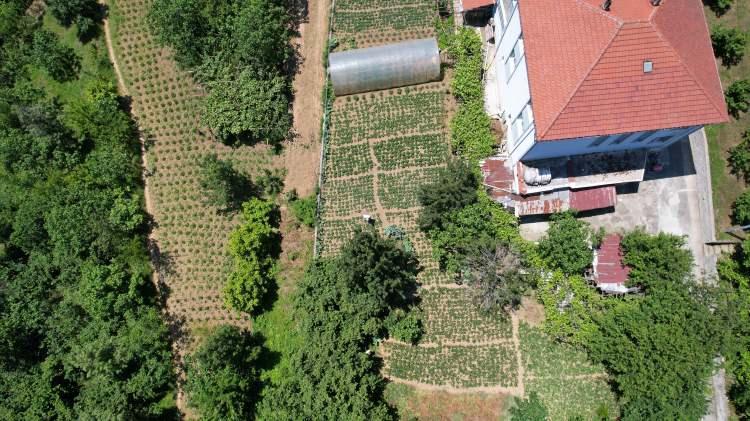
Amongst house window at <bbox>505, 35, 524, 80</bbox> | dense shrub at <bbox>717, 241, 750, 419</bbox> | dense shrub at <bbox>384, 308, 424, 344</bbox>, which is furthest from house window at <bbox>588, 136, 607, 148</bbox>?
dense shrub at <bbox>384, 308, 424, 344</bbox>

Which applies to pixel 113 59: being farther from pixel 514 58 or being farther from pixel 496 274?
pixel 496 274

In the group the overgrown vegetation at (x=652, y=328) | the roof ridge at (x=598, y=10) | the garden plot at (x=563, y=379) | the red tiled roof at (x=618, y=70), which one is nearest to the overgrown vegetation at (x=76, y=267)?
the garden plot at (x=563, y=379)

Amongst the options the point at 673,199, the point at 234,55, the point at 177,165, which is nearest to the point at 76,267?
the point at 177,165

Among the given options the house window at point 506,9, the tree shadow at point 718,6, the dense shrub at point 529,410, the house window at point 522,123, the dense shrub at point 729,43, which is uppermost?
the tree shadow at point 718,6

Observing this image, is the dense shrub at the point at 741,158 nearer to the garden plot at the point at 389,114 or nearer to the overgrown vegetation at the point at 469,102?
the overgrown vegetation at the point at 469,102

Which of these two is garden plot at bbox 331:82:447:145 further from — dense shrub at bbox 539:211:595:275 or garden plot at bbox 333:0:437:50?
dense shrub at bbox 539:211:595:275

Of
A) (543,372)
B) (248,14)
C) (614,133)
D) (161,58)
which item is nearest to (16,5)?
(161,58)
